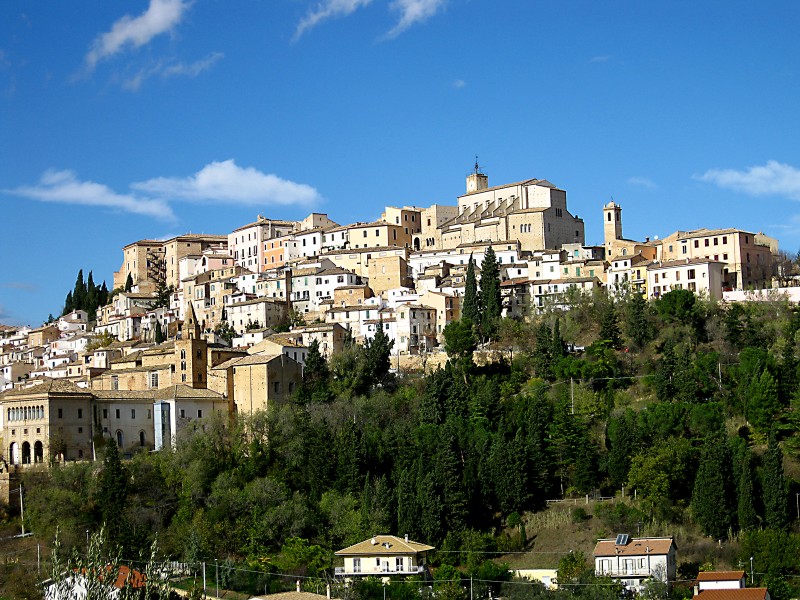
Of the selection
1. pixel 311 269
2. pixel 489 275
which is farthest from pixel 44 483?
pixel 311 269

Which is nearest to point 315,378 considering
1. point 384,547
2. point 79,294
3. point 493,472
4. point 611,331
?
point 493,472

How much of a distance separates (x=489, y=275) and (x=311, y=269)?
51.5 ft

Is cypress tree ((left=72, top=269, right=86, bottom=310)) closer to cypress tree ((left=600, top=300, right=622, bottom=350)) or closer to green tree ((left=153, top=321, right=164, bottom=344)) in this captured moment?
green tree ((left=153, top=321, right=164, bottom=344))

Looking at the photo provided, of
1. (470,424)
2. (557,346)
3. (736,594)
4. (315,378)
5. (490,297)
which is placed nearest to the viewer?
(736,594)

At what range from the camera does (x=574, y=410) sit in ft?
193

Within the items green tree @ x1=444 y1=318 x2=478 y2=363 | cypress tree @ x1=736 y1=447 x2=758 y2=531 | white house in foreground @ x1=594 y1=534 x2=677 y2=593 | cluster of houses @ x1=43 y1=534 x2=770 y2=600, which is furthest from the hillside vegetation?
green tree @ x1=444 y1=318 x2=478 y2=363

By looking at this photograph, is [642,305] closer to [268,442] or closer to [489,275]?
[489,275]

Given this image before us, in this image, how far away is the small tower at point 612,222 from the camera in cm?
8094

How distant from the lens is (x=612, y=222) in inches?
3206

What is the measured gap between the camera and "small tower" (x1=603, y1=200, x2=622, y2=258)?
80.9 metres

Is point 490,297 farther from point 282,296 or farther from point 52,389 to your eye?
point 52,389

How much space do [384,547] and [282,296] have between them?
35.3 meters

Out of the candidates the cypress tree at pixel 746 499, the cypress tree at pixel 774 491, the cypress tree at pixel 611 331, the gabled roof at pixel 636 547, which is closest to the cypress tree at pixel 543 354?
the cypress tree at pixel 611 331

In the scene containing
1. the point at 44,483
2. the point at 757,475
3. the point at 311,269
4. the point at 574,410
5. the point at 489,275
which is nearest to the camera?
the point at 757,475
